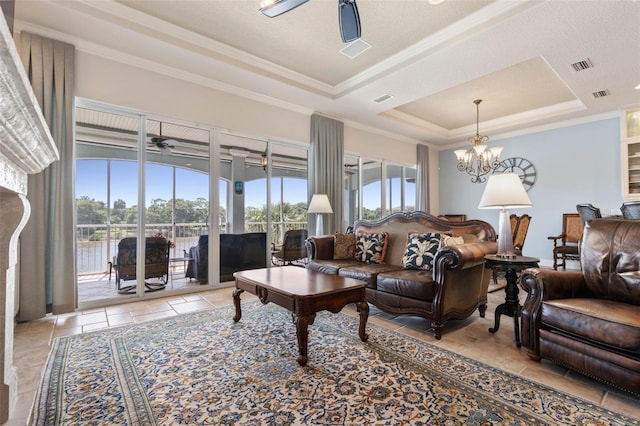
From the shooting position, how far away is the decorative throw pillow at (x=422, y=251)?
3027 millimetres

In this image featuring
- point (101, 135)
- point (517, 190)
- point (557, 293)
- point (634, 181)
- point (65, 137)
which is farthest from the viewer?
point (634, 181)

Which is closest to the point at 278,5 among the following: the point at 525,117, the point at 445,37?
the point at 445,37

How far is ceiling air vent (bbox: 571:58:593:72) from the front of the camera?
11.8 feet

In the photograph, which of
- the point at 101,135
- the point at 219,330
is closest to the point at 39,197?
the point at 101,135

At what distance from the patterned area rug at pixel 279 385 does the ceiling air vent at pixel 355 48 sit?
122 inches

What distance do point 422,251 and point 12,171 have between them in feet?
10.0

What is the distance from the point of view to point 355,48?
361 centimetres

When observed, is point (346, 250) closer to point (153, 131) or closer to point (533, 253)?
point (153, 131)

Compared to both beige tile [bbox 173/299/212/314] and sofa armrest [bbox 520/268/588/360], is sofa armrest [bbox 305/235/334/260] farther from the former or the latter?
sofa armrest [bbox 520/268/588/360]

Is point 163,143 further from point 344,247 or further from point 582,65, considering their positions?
point 582,65

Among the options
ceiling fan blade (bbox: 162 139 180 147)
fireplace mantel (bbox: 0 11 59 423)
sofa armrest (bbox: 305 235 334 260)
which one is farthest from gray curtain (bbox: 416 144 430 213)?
fireplace mantel (bbox: 0 11 59 423)

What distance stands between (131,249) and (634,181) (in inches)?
303

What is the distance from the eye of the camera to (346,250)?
12.9 feet

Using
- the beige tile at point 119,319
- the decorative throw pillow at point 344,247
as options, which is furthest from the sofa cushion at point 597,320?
the beige tile at point 119,319
